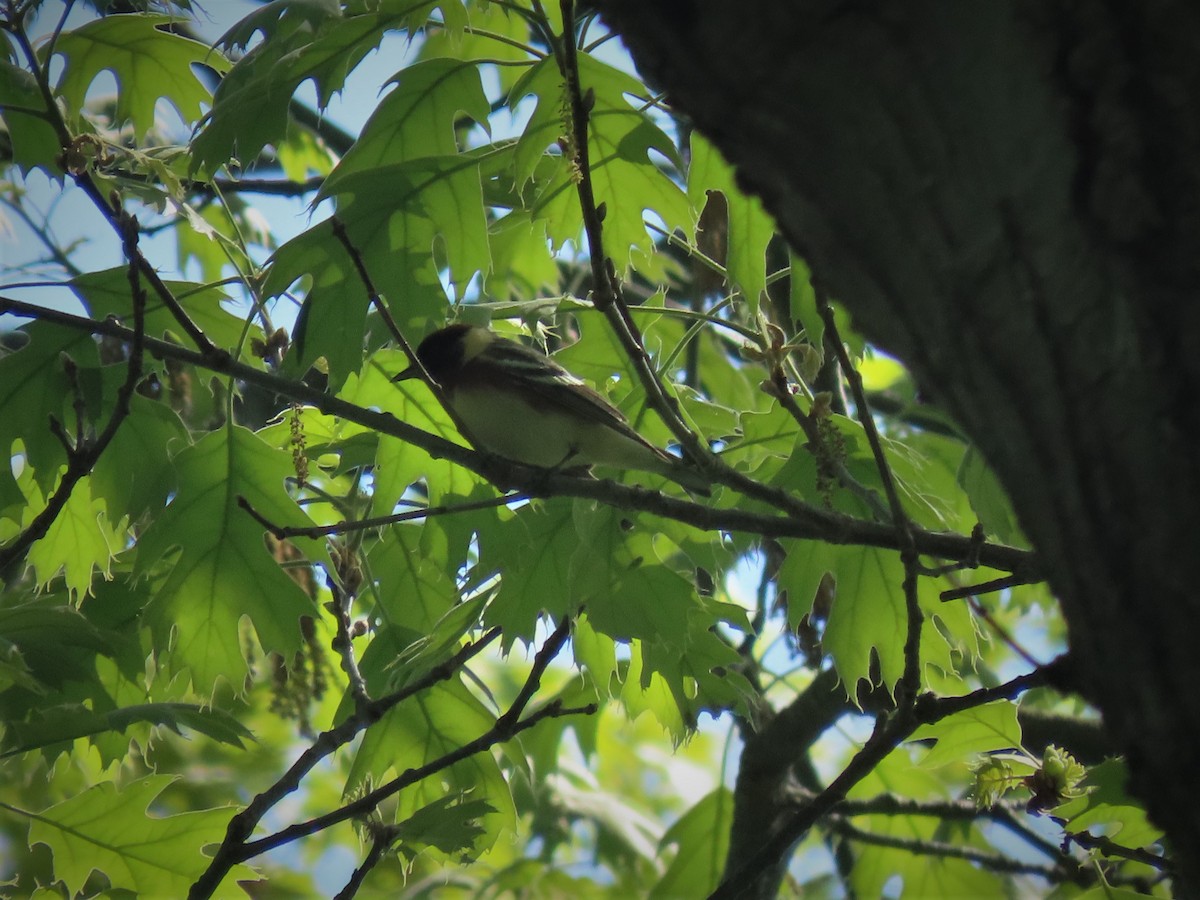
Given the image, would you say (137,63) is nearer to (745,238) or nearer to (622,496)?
(745,238)

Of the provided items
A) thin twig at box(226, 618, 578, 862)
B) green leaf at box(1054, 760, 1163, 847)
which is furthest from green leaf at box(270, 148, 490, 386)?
green leaf at box(1054, 760, 1163, 847)

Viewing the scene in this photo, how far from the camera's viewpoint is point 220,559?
312 centimetres

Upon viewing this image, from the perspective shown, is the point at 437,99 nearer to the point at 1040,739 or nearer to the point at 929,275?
the point at 929,275

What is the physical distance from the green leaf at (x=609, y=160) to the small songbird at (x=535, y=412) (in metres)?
0.53

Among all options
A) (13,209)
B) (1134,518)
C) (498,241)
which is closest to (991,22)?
(1134,518)

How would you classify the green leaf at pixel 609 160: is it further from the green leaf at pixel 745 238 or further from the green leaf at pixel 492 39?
the green leaf at pixel 492 39

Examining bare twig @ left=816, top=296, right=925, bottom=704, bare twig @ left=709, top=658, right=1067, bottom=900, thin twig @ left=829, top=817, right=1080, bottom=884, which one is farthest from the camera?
thin twig @ left=829, top=817, right=1080, bottom=884

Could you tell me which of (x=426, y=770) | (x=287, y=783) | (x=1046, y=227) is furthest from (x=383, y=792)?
(x=1046, y=227)

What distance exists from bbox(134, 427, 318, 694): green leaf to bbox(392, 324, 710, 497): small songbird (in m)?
0.53

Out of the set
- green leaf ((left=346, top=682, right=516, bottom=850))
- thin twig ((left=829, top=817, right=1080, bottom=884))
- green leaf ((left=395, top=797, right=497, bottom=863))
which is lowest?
green leaf ((left=395, top=797, right=497, bottom=863))

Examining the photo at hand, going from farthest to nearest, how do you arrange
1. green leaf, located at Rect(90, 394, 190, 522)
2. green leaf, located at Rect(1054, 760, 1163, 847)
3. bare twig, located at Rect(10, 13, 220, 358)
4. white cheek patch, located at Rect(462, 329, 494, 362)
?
white cheek patch, located at Rect(462, 329, 494, 362), green leaf, located at Rect(90, 394, 190, 522), green leaf, located at Rect(1054, 760, 1163, 847), bare twig, located at Rect(10, 13, 220, 358)

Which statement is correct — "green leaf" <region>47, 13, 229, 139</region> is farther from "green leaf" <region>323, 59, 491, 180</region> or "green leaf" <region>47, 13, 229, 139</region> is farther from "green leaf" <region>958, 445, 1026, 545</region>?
"green leaf" <region>958, 445, 1026, 545</region>

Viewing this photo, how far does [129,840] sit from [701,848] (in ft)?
7.85

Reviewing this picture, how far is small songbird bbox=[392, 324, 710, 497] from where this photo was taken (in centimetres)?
351
